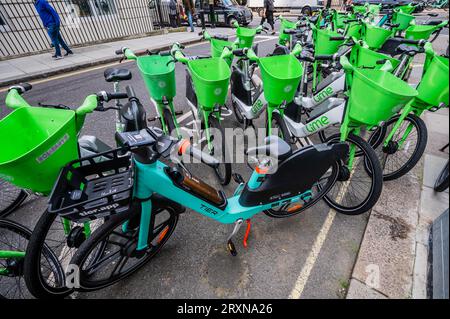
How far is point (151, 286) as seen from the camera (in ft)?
6.35

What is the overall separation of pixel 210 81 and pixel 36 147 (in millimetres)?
1600

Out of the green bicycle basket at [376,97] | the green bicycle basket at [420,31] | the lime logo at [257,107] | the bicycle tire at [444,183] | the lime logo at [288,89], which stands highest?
the green bicycle basket at [376,97]

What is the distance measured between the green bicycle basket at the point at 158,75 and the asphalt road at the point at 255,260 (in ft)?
5.29

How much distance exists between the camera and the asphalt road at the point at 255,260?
190 centimetres

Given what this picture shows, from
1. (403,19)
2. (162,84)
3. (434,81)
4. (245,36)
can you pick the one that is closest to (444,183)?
(434,81)

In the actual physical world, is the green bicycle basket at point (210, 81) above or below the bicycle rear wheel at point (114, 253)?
above

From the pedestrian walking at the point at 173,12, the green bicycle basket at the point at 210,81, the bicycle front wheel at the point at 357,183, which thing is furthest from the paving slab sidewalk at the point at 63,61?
the bicycle front wheel at the point at 357,183

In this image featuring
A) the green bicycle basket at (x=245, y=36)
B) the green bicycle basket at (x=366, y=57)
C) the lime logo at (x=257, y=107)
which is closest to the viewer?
the green bicycle basket at (x=366, y=57)

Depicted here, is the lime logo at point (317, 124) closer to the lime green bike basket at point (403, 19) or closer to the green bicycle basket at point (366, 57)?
the green bicycle basket at point (366, 57)

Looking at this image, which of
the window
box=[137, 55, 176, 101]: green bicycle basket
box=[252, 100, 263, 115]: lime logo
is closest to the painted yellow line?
box=[252, 100, 263, 115]: lime logo

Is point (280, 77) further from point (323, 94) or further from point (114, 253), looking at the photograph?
point (114, 253)

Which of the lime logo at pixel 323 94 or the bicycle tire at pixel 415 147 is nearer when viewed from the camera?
the bicycle tire at pixel 415 147
